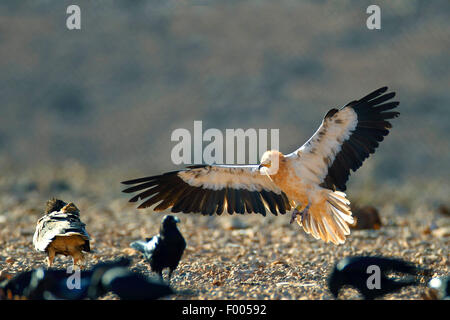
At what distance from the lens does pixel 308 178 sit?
283 inches

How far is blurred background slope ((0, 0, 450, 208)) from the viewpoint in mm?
19531

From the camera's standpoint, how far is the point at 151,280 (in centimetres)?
565

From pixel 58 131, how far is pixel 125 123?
203 centimetres

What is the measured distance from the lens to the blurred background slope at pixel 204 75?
19.5 metres

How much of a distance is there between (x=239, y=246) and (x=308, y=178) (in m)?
2.12

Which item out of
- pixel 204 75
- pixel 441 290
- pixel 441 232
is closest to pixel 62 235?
pixel 441 290

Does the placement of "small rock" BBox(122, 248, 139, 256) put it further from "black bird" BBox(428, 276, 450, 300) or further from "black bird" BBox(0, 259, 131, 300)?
"black bird" BBox(428, 276, 450, 300)

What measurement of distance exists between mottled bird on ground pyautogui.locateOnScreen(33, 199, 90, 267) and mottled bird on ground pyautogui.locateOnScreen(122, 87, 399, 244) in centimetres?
69

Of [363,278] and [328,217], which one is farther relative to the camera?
[328,217]

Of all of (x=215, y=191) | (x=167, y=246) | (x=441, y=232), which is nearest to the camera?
(x=167, y=246)

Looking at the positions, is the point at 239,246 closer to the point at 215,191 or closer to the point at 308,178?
the point at 215,191

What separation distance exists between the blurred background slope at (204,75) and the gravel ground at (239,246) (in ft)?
19.2
